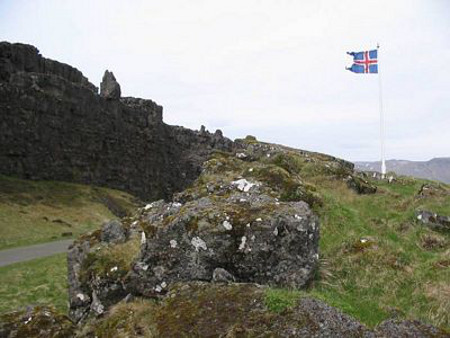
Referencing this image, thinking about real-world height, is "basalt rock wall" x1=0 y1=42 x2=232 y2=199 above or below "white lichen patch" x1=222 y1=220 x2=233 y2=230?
above

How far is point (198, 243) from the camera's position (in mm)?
9586

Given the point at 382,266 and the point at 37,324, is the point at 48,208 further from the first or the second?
the point at 382,266

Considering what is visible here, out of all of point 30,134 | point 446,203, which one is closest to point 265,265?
point 446,203

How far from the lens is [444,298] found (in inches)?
345

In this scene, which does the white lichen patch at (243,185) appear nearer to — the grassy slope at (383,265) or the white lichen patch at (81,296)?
the grassy slope at (383,265)

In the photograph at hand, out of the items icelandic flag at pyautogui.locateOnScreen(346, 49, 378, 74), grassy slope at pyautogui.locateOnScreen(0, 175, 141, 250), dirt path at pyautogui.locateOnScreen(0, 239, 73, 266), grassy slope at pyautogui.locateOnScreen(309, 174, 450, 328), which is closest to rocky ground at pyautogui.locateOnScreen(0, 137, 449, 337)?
grassy slope at pyautogui.locateOnScreen(309, 174, 450, 328)

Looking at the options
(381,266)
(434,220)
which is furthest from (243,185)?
(434,220)

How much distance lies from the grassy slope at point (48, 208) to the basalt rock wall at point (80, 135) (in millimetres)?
4525

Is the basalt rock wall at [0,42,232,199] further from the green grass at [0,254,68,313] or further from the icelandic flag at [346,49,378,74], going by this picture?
the icelandic flag at [346,49,378,74]

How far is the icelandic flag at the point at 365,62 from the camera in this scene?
112 ft

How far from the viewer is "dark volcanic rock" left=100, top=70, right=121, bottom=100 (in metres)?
84.8

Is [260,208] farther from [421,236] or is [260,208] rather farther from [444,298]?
[421,236]

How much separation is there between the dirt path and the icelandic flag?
27.1 meters

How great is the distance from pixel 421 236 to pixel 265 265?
6.18 meters
